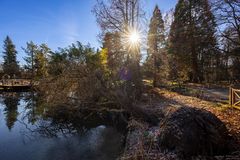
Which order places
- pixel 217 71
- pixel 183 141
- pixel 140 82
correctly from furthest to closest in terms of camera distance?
pixel 217 71, pixel 140 82, pixel 183 141

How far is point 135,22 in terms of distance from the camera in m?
15.9

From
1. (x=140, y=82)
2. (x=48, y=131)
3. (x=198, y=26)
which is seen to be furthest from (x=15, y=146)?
(x=198, y=26)

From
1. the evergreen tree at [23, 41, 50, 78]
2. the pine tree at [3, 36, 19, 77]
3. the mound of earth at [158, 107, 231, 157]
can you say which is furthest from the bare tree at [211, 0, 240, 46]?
the pine tree at [3, 36, 19, 77]

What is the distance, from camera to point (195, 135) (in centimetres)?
477

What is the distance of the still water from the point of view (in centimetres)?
657

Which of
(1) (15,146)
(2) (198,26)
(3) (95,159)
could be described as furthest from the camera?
(2) (198,26)

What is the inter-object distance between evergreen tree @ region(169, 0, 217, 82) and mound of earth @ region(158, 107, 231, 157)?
17695 millimetres

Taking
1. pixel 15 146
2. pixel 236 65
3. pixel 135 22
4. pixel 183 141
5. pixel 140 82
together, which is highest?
pixel 135 22

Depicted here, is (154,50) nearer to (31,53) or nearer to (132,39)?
(132,39)

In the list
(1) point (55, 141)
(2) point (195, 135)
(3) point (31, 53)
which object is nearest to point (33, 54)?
(3) point (31, 53)

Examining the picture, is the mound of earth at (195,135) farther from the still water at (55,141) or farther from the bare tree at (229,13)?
the bare tree at (229,13)

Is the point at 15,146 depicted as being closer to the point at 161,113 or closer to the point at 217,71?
the point at 161,113

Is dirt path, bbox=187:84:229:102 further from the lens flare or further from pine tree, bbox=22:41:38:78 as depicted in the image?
pine tree, bbox=22:41:38:78

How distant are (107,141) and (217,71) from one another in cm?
1967
